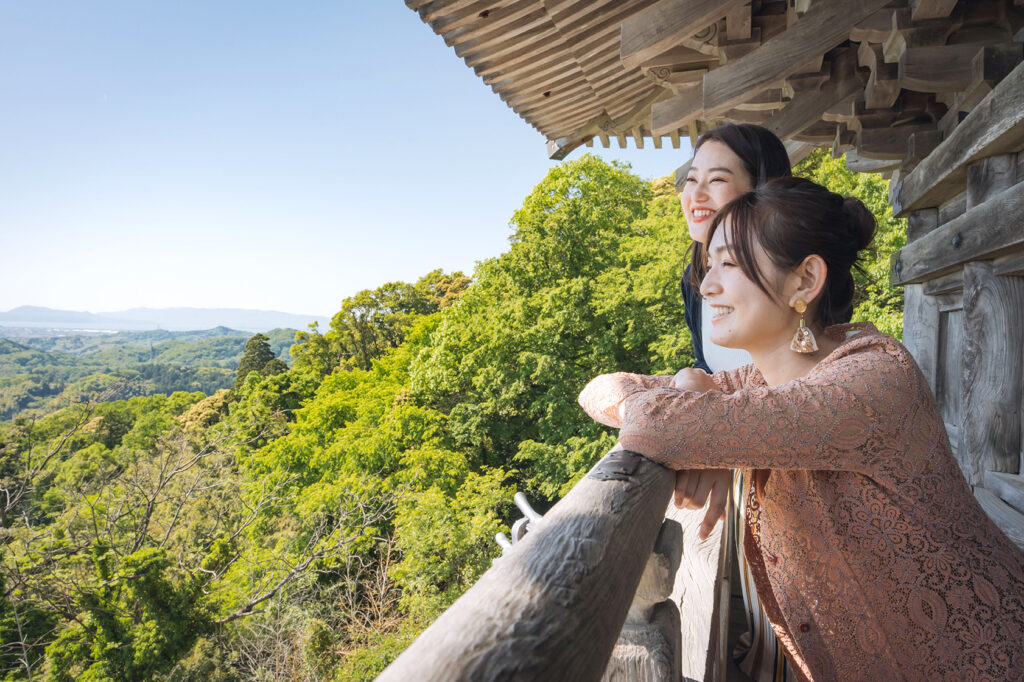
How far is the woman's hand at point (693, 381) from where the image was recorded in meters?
1.33

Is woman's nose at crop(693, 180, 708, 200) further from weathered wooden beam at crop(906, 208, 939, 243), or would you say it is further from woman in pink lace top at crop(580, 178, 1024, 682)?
weathered wooden beam at crop(906, 208, 939, 243)

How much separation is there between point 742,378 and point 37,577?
1496 cm

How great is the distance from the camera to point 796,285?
1.22 metres

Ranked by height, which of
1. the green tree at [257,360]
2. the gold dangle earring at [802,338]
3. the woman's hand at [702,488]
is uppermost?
the gold dangle earring at [802,338]

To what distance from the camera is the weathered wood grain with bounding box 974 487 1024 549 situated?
1.78 metres

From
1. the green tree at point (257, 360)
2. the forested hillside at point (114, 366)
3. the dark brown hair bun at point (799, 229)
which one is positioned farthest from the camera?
the forested hillside at point (114, 366)

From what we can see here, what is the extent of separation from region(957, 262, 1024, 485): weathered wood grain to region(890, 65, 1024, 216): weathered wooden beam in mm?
380

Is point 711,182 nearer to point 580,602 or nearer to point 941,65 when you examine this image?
point 941,65

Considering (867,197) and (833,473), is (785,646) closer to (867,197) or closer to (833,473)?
(833,473)

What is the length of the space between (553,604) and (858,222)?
3.39 ft

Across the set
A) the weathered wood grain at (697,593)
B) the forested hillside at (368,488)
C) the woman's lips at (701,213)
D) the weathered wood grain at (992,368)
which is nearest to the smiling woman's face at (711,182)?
the woman's lips at (701,213)

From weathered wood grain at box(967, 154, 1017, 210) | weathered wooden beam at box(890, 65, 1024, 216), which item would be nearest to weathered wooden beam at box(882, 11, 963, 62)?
weathered wooden beam at box(890, 65, 1024, 216)

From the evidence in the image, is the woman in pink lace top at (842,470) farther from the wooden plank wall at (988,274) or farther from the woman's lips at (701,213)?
the wooden plank wall at (988,274)

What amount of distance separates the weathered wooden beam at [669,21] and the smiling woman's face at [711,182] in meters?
0.49
